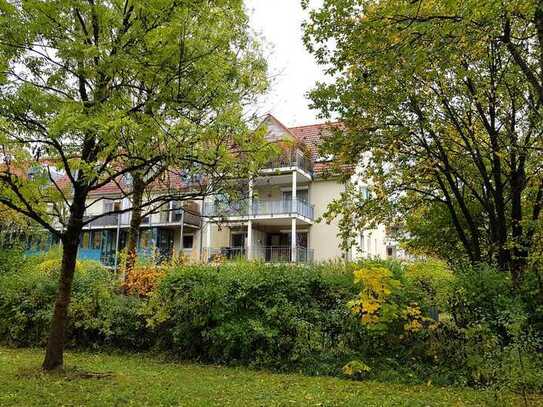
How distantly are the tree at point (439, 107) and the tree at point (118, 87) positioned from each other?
8.89ft

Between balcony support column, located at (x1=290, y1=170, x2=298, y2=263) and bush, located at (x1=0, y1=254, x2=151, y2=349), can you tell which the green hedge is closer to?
bush, located at (x1=0, y1=254, x2=151, y2=349)

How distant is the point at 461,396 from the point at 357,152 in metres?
6.85

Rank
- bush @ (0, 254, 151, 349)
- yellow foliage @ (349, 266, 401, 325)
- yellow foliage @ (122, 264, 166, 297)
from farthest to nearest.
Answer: yellow foliage @ (122, 264, 166, 297)
bush @ (0, 254, 151, 349)
yellow foliage @ (349, 266, 401, 325)

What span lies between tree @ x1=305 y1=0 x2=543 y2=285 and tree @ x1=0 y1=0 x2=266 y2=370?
2709 mm

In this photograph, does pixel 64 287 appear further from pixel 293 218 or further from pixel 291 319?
pixel 293 218

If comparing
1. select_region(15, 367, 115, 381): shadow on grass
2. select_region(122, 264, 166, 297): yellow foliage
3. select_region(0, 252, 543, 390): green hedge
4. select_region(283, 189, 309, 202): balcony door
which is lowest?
select_region(15, 367, 115, 381): shadow on grass

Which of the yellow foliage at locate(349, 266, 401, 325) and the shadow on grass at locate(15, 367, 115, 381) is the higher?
the yellow foliage at locate(349, 266, 401, 325)

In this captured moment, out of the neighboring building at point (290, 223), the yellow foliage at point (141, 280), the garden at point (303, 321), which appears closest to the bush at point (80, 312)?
the garden at point (303, 321)

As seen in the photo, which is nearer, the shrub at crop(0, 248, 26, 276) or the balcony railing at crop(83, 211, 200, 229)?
the shrub at crop(0, 248, 26, 276)

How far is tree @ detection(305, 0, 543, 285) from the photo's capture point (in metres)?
7.86

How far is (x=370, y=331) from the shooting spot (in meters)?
9.18

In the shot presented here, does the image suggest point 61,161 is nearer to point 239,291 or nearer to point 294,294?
point 239,291

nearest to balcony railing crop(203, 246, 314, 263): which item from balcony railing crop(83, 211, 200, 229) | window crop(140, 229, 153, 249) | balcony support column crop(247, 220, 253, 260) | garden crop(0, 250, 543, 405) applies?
balcony support column crop(247, 220, 253, 260)

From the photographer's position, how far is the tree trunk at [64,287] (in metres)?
8.13
